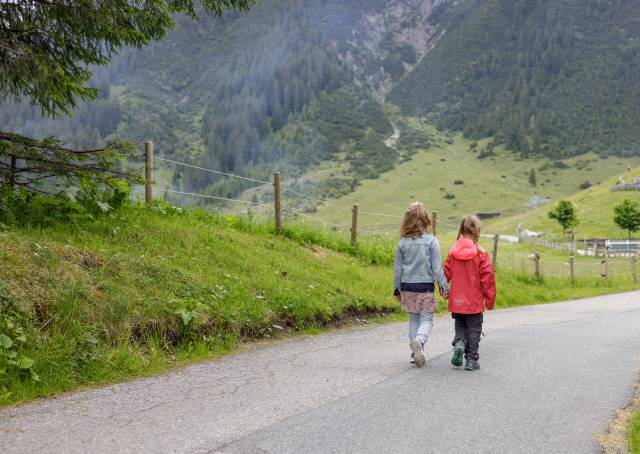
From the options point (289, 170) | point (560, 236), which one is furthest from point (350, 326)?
point (289, 170)

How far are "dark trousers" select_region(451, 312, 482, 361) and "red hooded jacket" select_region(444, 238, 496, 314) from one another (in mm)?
146

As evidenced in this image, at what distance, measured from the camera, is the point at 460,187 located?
160 meters

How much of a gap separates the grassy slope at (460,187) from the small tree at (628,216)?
45467 mm

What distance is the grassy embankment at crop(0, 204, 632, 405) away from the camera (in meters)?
5.91

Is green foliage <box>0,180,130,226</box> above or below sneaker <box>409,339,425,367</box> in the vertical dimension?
above

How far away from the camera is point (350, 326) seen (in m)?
10.5

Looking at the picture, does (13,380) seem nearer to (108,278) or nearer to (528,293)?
(108,278)

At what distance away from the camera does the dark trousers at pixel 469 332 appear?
687 centimetres

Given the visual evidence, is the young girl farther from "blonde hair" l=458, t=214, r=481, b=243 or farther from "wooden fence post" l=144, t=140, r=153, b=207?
"wooden fence post" l=144, t=140, r=153, b=207

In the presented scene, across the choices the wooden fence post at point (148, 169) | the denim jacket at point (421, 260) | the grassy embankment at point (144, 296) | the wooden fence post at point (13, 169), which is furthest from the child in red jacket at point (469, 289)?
the wooden fence post at point (148, 169)

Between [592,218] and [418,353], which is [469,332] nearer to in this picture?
[418,353]

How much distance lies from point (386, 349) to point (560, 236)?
7379cm

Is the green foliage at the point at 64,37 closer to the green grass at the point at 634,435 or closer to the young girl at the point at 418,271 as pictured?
the young girl at the point at 418,271

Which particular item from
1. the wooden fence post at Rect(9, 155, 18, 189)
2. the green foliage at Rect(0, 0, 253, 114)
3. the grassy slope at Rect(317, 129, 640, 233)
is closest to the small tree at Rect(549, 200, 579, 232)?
the grassy slope at Rect(317, 129, 640, 233)
